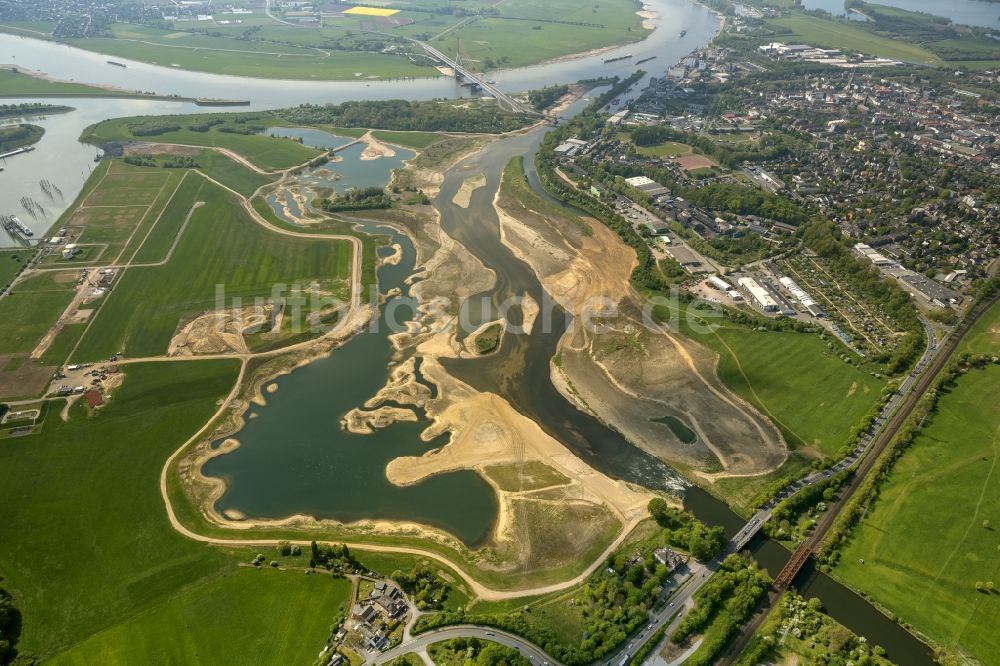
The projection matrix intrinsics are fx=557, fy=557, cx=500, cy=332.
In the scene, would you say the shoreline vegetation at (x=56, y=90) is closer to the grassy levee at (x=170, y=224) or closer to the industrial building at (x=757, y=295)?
the grassy levee at (x=170, y=224)

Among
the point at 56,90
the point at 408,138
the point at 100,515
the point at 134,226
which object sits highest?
the point at 56,90

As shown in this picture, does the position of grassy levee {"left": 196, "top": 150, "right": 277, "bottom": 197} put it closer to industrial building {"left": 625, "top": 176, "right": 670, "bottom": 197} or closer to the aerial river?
the aerial river

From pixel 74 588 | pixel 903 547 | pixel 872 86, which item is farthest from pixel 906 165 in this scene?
pixel 74 588

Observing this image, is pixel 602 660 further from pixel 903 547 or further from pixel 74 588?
pixel 74 588

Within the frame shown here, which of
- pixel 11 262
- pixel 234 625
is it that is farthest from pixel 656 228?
pixel 11 262

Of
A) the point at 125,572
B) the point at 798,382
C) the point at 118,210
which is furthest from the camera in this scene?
the point at 118,210

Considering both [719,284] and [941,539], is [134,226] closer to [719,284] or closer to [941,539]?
[719,284]

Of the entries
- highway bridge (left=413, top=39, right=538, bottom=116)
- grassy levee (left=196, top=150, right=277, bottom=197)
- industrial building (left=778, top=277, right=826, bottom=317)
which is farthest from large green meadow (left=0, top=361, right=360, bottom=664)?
highway bridge (left=413, top=39, right=538, bottom=116)
